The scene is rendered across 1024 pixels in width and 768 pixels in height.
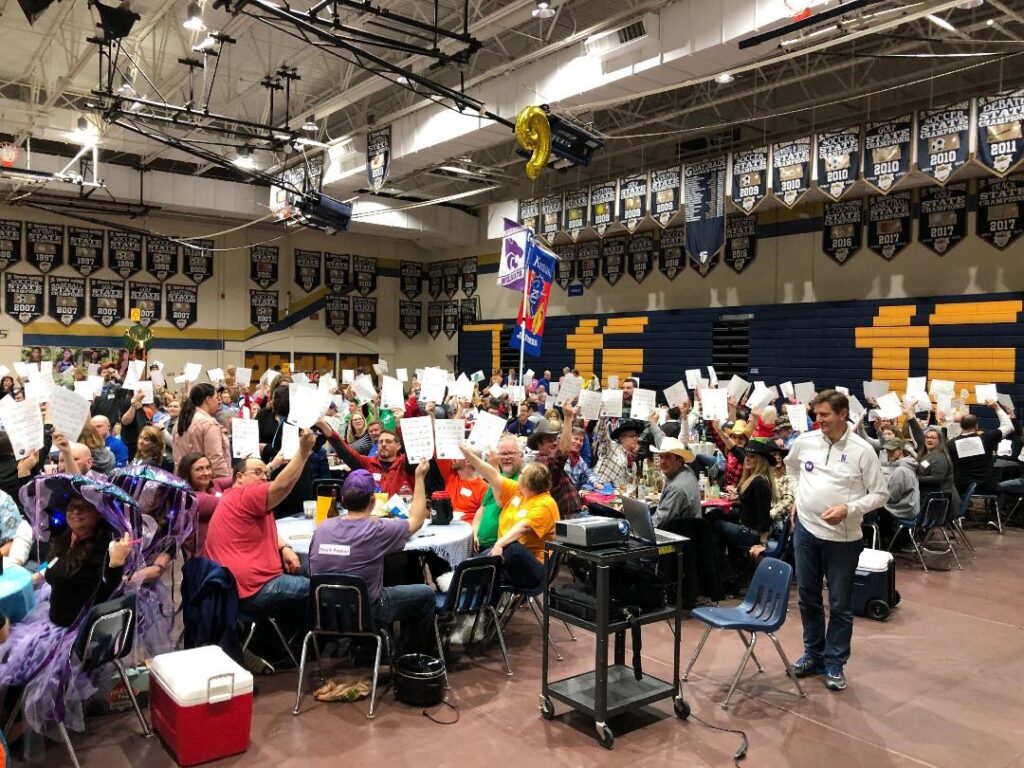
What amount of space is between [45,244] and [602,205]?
13.8m

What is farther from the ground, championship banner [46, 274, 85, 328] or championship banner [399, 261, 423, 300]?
championship banner [399, 261, 423, 300]

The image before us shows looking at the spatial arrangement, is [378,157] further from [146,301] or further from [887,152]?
[146,301]

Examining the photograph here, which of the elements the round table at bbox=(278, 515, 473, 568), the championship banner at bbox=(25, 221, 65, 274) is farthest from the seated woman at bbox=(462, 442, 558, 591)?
the championship banner at bbox=(25, 221, 65, 274)

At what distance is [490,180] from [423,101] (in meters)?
5.76

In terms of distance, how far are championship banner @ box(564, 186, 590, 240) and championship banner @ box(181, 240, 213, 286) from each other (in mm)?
10758

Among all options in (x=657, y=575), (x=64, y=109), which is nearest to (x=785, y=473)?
(x=657, y=575)

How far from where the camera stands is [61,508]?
3658 mm

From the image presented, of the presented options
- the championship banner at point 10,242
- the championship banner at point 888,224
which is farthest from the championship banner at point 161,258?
the championship banner at point 888,224

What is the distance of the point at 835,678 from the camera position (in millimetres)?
4645

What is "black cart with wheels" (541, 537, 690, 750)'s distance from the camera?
3.86 metres

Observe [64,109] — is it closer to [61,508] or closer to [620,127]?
[620,127]

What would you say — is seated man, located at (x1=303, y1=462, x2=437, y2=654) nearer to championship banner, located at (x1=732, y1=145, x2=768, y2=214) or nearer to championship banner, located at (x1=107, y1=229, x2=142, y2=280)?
championship banner, located at (x1=732, y1=145, x2=768, y2=214)

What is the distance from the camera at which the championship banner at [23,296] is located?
18.5 metres

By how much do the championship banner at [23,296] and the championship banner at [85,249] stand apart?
90cm
